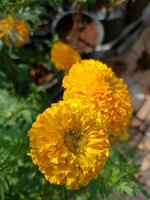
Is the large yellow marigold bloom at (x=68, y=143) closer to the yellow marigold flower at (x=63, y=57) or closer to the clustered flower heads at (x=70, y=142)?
the clustered flower heads at (x=70, y=142)

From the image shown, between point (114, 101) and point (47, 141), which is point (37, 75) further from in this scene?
point (47, 141)

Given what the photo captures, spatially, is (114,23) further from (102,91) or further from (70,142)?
(70,142)

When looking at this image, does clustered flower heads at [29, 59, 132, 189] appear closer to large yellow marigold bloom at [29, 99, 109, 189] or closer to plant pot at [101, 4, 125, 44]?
large yellow marigold bloom at [29, 99, 109, 189]

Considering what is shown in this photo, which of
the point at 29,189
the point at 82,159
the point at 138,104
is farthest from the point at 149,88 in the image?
the point at 82,159

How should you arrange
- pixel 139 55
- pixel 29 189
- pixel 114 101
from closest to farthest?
pixel 114 101, pixel 29 189, pixel 139 55

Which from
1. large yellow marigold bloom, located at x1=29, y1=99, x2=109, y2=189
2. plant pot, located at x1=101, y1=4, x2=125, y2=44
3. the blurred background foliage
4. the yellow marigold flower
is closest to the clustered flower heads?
large yellow marigold bloom, located at x1=29, y1=99, x2=109, y2=189

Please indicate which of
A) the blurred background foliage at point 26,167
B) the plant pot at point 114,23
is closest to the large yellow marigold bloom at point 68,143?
the blurred background foliage at point 26,167
